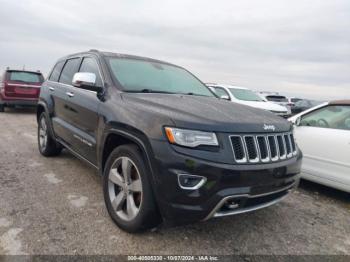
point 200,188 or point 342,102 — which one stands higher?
point 342,102

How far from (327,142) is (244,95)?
6.54 m

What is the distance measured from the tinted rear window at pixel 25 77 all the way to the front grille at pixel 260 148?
11.0m

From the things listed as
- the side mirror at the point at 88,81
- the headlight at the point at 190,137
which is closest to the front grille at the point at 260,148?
the headlight at the point at 190,137

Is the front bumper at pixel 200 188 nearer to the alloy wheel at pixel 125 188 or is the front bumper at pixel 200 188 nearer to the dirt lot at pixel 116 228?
the alloy wheel at pixel 125 188

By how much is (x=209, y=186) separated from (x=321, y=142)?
2.77 meters

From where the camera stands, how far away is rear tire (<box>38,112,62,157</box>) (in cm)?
499

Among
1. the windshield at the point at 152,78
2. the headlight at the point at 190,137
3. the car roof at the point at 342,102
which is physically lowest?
the headlight at the point at 190,137

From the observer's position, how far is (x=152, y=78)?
3.65m

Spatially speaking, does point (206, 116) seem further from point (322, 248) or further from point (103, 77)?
point (322, 248)

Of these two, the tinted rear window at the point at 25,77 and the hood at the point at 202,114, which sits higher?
the hood at the point at 202,114

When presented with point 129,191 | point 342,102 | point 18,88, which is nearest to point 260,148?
point 129,191

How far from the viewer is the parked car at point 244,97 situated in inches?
388

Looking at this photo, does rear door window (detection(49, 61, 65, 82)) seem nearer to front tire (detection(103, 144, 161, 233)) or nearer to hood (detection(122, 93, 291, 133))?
hood (detection(122, 93, 291, 133))

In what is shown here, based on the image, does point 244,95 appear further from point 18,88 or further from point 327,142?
point 18,88
